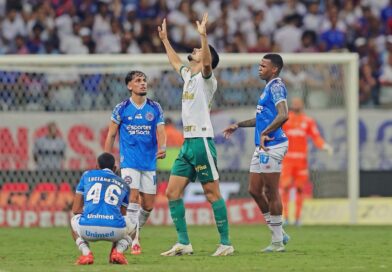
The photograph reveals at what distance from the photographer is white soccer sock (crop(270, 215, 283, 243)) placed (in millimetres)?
15000

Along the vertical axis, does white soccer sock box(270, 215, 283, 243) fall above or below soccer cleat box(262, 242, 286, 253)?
above

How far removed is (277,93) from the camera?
14.8 m

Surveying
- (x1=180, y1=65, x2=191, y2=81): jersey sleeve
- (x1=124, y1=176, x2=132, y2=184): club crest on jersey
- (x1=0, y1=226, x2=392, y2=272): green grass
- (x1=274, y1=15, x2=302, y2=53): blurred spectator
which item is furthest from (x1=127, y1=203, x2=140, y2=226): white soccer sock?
(x1=274, y1=15, x2=302, y2=53): blurred spectator

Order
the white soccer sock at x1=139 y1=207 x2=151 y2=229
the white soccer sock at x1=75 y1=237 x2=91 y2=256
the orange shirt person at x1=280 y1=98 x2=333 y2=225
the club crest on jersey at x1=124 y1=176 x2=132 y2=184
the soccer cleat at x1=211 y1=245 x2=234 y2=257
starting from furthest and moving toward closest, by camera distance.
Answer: the orange shirt person at x1=280 y1=98 x2=333 y2=225 → the white soccer sock at x1=139 y1=207 x2=151 y2=229 → the club crest on jersey at x1=124 y1=176 x2=132 y2=184 → the soccer cleat at x1=211 y1=245 x2=234 y2=257 → the white soccer sock at x1=75 y1=237 x2=91 y2=256

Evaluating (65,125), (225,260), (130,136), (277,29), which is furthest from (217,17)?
(225,260)

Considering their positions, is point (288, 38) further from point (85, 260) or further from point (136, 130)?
point (85, 260)

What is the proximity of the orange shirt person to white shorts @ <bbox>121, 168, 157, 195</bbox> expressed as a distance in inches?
284

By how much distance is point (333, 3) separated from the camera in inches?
1120

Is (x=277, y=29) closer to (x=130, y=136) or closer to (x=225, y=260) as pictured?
(x=130, y=136)

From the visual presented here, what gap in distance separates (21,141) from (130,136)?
316 inches

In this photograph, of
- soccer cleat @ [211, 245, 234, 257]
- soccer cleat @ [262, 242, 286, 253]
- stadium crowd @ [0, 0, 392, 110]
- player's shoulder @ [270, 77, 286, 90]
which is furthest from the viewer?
stadium crowd @ [0, 0, 392, 110]

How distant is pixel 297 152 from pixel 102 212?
1030 cm

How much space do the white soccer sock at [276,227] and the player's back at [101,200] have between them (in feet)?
8.98

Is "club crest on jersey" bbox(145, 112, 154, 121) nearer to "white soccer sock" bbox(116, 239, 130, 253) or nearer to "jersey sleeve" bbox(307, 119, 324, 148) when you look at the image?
"white soccer sock" bbox(116, 239, 130, 253)
